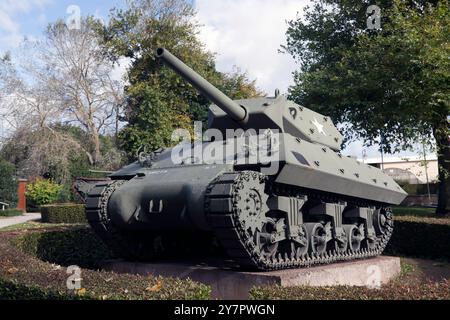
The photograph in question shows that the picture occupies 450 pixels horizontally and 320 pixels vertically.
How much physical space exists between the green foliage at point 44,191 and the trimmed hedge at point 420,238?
83.5 feet

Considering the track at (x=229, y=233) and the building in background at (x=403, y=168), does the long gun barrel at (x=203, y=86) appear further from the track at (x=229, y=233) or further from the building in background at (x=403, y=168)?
the building in background at (x=403, y=168)

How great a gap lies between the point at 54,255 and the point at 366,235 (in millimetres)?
7315

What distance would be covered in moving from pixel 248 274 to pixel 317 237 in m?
2.43

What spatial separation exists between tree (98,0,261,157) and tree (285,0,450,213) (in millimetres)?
9010

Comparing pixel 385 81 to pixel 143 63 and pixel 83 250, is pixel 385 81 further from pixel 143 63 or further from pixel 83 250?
pixel 143 63

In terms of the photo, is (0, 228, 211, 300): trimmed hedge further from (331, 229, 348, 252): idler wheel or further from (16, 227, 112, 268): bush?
(331, 229, 348, 252): idler wheel

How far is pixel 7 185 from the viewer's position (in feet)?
121

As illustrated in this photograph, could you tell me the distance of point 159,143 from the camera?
28.4 m

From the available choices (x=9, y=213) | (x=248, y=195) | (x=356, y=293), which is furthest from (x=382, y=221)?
(x=9, y=213)

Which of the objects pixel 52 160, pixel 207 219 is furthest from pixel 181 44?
pixel 207 219

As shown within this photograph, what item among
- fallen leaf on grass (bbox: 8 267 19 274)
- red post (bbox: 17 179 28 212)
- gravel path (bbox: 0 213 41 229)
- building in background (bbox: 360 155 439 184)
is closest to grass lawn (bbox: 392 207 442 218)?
fallen leaf on grass (bbox: 8 267 19 274)

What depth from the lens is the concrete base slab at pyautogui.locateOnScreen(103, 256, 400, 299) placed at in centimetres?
867
